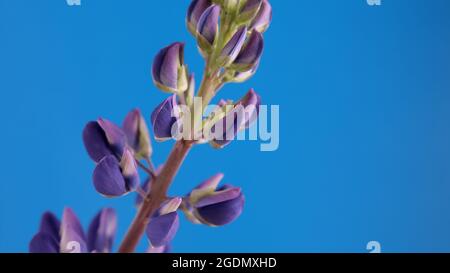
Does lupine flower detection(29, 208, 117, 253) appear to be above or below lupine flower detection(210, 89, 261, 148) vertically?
below

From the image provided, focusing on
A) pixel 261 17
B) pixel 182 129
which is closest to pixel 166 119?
pixel 182 129

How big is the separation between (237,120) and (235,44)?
56 millimetres

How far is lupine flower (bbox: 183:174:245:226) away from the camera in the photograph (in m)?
0.52

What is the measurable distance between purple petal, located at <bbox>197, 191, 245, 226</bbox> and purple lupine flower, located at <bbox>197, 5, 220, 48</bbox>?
0.12m

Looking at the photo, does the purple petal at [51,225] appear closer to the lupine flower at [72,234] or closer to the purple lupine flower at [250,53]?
the lupine flower at [72,234]

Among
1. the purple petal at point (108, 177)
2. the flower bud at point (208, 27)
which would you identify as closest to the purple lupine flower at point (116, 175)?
the purple petal at point (108, 177)

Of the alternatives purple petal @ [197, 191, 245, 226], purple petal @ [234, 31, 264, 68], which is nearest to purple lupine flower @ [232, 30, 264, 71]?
purple petal @ [234, 31, 264, 68]

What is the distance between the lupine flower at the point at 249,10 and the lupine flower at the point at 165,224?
5.9 inches

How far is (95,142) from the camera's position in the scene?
0.54 meters

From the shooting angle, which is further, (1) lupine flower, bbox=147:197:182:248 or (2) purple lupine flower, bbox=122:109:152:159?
(2) purple lupine flower, bbox=122:109:152:159

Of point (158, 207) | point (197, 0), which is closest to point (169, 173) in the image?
point (158, 207)

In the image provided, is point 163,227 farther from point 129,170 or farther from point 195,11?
point 195,11

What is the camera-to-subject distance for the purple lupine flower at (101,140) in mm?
536

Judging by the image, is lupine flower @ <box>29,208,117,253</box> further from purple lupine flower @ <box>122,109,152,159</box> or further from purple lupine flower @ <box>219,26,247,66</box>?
purple lupine flower @ <box>219,26,247,66</box>
